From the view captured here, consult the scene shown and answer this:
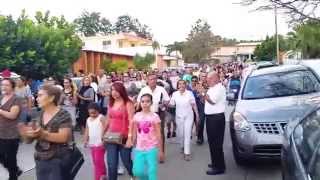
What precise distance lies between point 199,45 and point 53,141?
81275 millimetres

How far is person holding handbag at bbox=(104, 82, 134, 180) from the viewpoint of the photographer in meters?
7.40

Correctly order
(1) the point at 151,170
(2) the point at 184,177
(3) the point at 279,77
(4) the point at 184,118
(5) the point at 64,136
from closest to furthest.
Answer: (5) the point at 64,136 → (1) the point at 151,170 → (2) the point at 184,177 → (3) the point at 279,77 → (4) the point at 184,118

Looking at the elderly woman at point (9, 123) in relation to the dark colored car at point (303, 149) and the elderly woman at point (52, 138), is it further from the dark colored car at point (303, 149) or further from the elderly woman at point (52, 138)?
the dark colored car at point (303, 149)

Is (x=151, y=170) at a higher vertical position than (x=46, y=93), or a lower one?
lower

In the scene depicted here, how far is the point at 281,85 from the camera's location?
9.27 metres

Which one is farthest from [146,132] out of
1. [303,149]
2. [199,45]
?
[199,45]

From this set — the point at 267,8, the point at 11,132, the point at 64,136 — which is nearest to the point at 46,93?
the point at 64,136

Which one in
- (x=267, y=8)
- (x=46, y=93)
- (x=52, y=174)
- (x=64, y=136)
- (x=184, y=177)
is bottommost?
(x=184, y=177)

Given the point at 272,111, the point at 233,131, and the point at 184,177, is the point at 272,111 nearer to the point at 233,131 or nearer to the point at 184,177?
the point at 233,131

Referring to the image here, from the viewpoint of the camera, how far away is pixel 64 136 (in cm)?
520

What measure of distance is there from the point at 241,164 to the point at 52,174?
4.39 meters

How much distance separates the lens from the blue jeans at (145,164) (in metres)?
6.66

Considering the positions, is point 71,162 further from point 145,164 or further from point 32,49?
point 32,49

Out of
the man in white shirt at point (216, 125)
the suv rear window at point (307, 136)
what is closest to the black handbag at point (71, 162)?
the suv rear window at point (307, 136)
